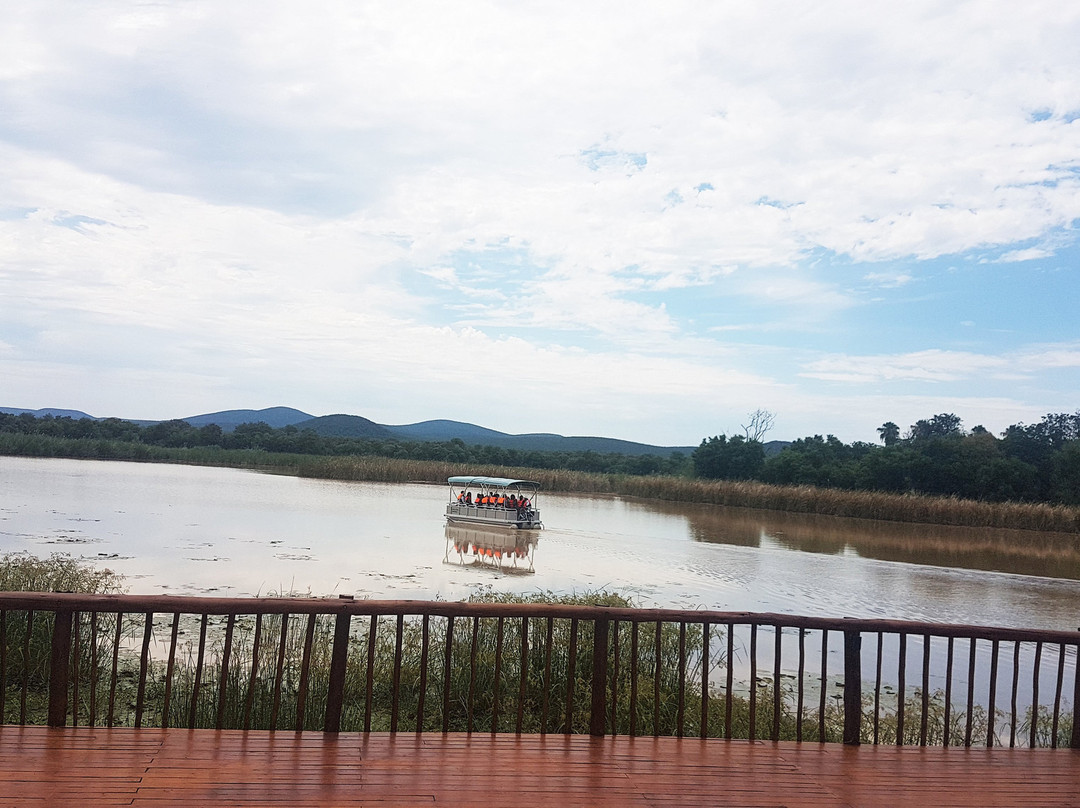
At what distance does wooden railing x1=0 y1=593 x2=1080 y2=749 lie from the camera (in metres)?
4.21

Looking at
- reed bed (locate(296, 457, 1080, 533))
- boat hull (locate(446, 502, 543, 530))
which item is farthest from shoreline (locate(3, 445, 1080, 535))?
boat hull (locate(446, 502, 543, 530))

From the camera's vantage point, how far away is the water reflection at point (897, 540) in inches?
901

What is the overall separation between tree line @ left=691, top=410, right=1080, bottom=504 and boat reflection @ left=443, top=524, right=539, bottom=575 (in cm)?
2338

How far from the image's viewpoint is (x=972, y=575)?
20.2 metres

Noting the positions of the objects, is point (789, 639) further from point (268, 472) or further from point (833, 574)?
Result: point (268, 472)

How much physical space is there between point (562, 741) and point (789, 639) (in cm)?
837

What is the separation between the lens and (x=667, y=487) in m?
40.3

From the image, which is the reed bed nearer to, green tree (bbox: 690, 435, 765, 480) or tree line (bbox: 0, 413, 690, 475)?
green tree (bbox: 690, 435, 765, 480)

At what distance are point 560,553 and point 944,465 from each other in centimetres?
3001

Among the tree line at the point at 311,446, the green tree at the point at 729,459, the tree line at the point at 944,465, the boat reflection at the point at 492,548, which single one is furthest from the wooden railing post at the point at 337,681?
the tree line at the point at 311,446

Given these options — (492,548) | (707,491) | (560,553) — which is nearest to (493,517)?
(492,548)

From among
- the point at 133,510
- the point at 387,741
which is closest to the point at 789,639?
the point at 387,741

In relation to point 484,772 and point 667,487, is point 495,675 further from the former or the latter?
point 667,487

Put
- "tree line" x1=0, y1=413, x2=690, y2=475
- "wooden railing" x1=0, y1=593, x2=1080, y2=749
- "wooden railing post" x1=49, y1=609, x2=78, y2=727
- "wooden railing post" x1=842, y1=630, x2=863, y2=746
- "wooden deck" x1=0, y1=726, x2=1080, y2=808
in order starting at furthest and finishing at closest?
"tree line" x1=0, y1=413, x2=690, y2=475
"wooden railing post" x1=842, y1=630, x2=863, y2=746
"wooden railing" x1=0, y1=593, x2=1080, y2=749
"wooden railing post" x1=49, y1=609, x2=78, y2=727
"wooden deck" x1=0, y1=726, x2=1080, y2=808
